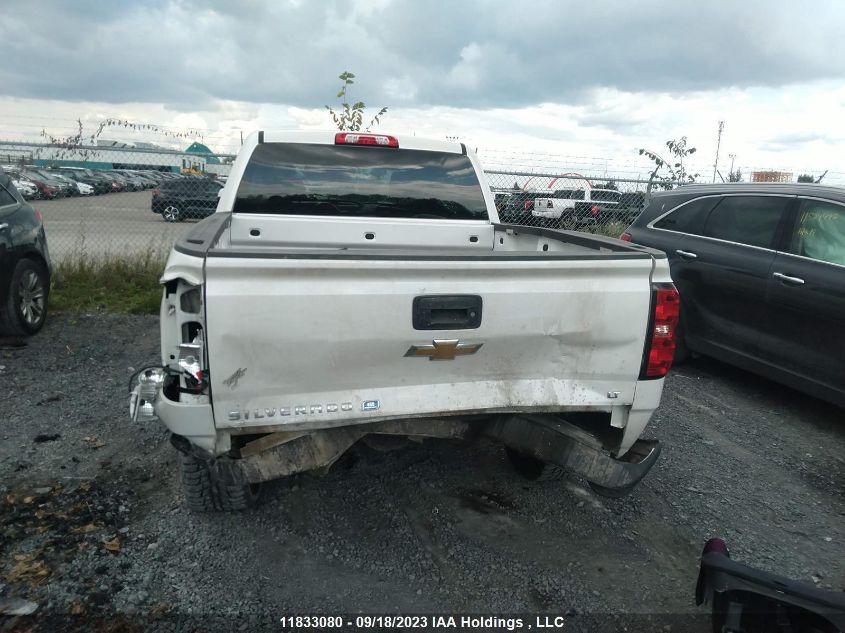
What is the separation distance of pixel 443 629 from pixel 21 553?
2.04m

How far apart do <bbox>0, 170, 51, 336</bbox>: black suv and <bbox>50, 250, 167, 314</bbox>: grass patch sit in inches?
33.8

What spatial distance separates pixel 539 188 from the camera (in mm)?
16234

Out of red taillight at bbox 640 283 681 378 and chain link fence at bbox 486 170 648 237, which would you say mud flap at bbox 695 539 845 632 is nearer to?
red taillight at bbox 640 283 681 378

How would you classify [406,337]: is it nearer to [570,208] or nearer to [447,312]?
[447,312]

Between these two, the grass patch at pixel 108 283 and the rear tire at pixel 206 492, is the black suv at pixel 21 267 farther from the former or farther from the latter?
the rear tire at pixel 206 492

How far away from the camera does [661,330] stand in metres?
2.88

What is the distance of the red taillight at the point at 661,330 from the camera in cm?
285

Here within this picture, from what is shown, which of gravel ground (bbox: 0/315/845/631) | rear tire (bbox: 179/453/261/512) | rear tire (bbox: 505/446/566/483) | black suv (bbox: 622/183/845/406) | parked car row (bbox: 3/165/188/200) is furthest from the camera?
parked car row (bbox: 3/165/188/200)

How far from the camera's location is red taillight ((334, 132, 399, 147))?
4.58 m

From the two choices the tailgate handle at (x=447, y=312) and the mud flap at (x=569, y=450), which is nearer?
the tailgate handle at (x=447, y=312)

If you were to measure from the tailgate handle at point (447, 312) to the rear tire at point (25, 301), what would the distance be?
519cm

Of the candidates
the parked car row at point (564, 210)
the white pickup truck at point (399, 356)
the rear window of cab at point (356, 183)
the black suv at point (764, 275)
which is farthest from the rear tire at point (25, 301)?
the parked car row at point (564, 210)

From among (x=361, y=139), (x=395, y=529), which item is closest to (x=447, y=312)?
(x=395, y=529)

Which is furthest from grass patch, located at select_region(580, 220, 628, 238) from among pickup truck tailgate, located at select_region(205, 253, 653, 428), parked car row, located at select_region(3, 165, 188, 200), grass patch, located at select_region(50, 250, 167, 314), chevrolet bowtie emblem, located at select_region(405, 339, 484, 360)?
parked car row, located at select_region(3, 165, 188, 200)
